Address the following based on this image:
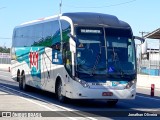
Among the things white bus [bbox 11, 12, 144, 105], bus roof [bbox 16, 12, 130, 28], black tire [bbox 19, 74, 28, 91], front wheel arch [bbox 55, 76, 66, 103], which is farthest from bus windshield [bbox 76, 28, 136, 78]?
black tire [bbox 19, 74, 28, 91]

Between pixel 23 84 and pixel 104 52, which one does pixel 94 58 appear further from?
pixel 23 84

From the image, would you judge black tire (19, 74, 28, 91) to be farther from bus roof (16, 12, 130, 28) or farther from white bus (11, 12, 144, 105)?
bus roof (16, 12, 130, 28)

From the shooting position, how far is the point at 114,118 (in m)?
14.0

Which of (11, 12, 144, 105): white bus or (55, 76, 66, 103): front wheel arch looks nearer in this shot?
(11, 12, 144, 105): white bus

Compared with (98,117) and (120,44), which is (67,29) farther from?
(98,117)

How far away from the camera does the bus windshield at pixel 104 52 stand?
55.6 feet

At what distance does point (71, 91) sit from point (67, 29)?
247cm

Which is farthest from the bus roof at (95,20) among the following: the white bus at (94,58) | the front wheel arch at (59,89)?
the front wheel arch at (59,89)

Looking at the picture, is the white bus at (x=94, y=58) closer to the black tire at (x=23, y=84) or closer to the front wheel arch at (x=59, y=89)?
the front wheel arch at (x=59, y=89)

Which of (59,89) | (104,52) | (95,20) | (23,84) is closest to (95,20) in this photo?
(95,20)

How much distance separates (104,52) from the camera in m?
17.1

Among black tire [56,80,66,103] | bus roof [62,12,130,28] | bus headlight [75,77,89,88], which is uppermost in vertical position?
bus roof [62,12,130,28]

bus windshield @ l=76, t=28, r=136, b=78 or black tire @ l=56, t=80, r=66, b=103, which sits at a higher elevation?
bus windshield @ l=76, t=28, r=136, b=78

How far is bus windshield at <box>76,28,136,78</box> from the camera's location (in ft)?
55.6
